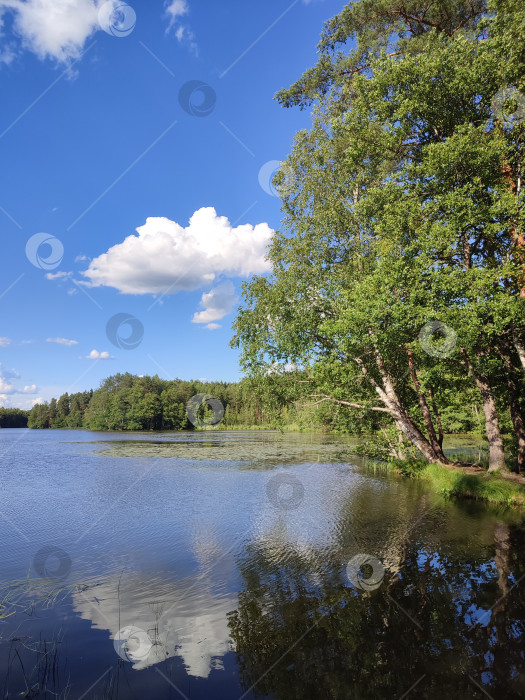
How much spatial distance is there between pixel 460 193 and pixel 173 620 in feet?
57.2

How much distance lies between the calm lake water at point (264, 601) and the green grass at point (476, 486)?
0.89 metres

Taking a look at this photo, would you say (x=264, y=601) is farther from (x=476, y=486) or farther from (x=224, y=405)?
(x=224, y=405)

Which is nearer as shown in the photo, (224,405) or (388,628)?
(388,628)

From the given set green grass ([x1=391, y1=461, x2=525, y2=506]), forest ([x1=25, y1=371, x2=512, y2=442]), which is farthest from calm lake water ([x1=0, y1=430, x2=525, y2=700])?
forest ([x1=25, y1=371, x2=512, y2=442])

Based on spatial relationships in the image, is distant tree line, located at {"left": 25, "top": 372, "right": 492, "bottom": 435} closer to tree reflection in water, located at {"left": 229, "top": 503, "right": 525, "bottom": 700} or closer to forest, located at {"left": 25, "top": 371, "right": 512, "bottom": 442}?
forest, located at {"left": 25, "top": 371, "right": 512, "bottom": 442}

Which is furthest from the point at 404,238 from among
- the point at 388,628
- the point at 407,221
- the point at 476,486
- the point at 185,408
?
the point at 185,408

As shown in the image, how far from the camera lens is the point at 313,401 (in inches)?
1011

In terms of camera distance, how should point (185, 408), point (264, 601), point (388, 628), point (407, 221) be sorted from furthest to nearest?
point (185, 408)
point (407, 221)
point (264, 601)
point (388, 628)

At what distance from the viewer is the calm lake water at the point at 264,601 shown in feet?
21.5

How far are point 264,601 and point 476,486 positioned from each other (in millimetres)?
14436

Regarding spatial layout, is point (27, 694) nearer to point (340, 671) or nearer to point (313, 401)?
point (340, 671)

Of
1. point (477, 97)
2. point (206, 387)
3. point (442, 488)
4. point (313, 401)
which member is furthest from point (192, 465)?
point (206, 387)

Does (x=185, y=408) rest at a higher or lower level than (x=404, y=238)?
lower

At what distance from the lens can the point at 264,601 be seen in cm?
940
